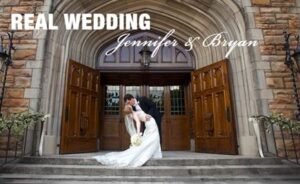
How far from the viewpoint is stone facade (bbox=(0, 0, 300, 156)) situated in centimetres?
437

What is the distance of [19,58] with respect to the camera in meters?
4.53

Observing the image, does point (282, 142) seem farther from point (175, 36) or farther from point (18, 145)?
point (18, 145)

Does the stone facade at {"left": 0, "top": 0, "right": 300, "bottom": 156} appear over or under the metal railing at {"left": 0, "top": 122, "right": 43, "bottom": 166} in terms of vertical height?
over

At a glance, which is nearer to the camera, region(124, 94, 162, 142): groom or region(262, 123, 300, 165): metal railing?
region(262, 123, 300, 165): metal railing

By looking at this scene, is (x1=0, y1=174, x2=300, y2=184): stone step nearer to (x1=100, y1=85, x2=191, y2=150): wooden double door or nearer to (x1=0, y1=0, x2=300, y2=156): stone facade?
(x1=0, y1=0, x2=300, y2=156): stone facade

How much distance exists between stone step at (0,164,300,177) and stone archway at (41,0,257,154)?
949 millimetres

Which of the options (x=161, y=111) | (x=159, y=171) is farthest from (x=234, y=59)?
(x=159, y=171)

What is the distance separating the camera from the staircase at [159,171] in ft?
10.0

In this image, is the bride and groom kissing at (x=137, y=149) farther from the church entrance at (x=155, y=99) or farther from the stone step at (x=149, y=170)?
the church entrance at (x=155, y=99)

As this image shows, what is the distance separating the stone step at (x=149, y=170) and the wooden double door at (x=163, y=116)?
2.94 meters

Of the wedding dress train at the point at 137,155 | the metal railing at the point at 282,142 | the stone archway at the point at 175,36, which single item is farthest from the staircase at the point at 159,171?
the stone archway at the point at 175,36

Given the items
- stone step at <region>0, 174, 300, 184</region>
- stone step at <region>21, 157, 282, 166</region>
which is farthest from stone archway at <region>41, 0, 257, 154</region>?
stone step at <region>0, 174, 300, 184</region>

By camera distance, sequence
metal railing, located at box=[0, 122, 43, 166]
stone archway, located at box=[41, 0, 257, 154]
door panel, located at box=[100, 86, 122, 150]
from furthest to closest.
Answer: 1. door panel, located at box=[100, 86, 122, 150]
2. stone archway, located at box=[41, 0, 257, 154]
3. metal railing, located at box=[0, 122, 43, 166]

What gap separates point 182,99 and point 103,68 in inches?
89.2
